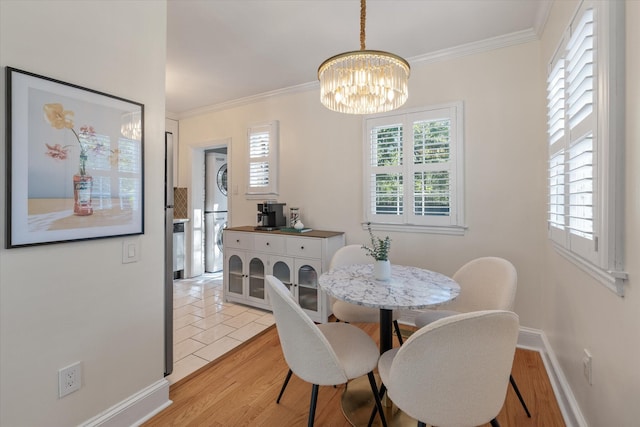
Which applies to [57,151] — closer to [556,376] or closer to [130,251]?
[130,251]

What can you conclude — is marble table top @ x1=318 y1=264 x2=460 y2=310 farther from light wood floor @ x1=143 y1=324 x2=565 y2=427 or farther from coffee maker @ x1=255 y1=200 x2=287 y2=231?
coffee maker @ x1=255 y1=200 x2=287 y2=231

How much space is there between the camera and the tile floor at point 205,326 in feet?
7.87

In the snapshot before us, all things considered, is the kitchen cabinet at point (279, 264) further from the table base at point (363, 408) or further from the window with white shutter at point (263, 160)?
the table base at point (363, 408)

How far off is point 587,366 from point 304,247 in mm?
2258

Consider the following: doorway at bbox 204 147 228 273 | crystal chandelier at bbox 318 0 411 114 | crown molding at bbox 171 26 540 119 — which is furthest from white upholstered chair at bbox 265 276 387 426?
doorway at bbox 204 147 228 273

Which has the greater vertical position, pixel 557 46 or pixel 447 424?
pixel 557 46

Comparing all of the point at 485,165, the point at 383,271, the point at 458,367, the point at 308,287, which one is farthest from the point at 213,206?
the point at 458,367

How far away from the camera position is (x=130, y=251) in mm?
1716

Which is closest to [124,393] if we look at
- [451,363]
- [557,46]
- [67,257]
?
[67,257]

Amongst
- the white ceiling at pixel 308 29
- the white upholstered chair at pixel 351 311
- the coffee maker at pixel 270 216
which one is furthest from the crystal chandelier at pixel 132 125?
the coffee maker at pixel 270 216

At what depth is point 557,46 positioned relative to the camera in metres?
1.86

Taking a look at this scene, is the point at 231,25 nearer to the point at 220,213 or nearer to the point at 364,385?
the point at 364,385

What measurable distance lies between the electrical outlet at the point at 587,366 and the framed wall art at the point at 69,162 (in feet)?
8.03

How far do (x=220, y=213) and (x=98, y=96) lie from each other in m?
3.89
